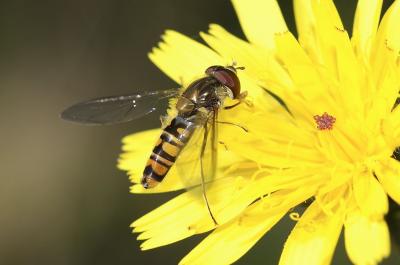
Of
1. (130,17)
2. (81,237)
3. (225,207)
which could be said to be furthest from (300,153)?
(130,17)

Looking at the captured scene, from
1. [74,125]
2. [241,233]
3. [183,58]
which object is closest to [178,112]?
[241,233]

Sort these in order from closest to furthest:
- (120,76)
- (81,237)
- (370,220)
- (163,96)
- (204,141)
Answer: (370,220)
(204,141)
(163,96)
(81,237)
(120,76)

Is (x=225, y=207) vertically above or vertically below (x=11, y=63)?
below

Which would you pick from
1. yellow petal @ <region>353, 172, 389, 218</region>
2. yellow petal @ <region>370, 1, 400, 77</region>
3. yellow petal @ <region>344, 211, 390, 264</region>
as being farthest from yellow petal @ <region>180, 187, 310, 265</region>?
yellow petal @ <region>370, 1, 400, 77</region>

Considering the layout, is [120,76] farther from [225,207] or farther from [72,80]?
[225,207]

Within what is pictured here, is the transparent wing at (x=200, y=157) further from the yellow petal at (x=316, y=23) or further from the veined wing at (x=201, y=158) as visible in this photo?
the yellow petal at (x=316, y=23)

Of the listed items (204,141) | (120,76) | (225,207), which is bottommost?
(225,207)

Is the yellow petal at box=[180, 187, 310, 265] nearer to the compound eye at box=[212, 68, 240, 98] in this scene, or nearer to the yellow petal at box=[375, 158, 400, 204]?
the yellow petal at box=[375, 158, 400, 204]
